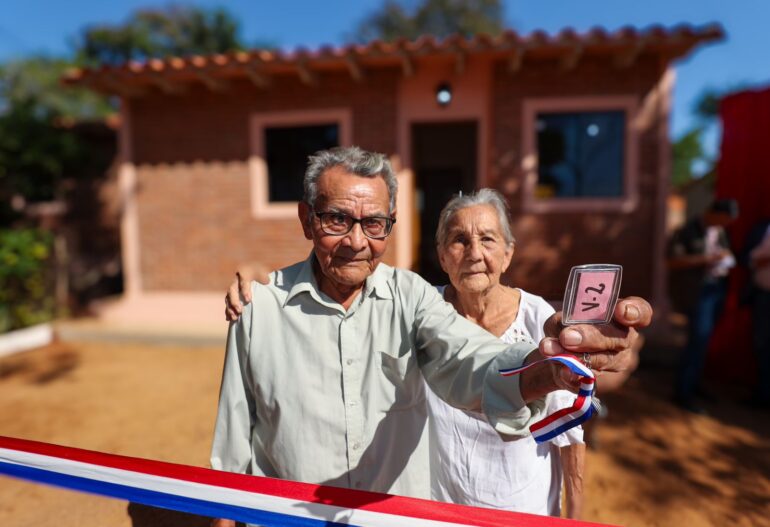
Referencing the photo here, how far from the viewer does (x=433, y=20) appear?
2444cm

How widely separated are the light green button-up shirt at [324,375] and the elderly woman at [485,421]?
0.24 metres

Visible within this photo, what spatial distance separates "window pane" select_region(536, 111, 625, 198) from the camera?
578 cm

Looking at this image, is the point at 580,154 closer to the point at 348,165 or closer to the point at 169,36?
the point at 348,165

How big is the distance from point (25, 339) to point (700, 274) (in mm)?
8528

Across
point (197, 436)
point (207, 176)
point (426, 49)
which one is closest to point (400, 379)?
point (197, 436)

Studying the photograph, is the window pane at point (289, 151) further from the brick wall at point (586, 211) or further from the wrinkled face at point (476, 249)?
the wrinkled face at point (476, 249)

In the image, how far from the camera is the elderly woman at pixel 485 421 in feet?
4.72

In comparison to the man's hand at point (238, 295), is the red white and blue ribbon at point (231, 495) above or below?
below

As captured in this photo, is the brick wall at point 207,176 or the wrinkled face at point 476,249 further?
the brick wall at point 207,176

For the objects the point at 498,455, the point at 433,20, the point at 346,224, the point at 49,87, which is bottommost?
the point at 498,455

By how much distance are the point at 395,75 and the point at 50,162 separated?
5.94 meters

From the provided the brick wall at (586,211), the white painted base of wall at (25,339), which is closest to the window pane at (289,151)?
the brick wall at (586,211)

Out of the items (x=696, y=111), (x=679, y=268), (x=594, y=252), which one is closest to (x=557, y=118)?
(x=594, y=252)

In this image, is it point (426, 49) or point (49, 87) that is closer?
point (426, 49)
